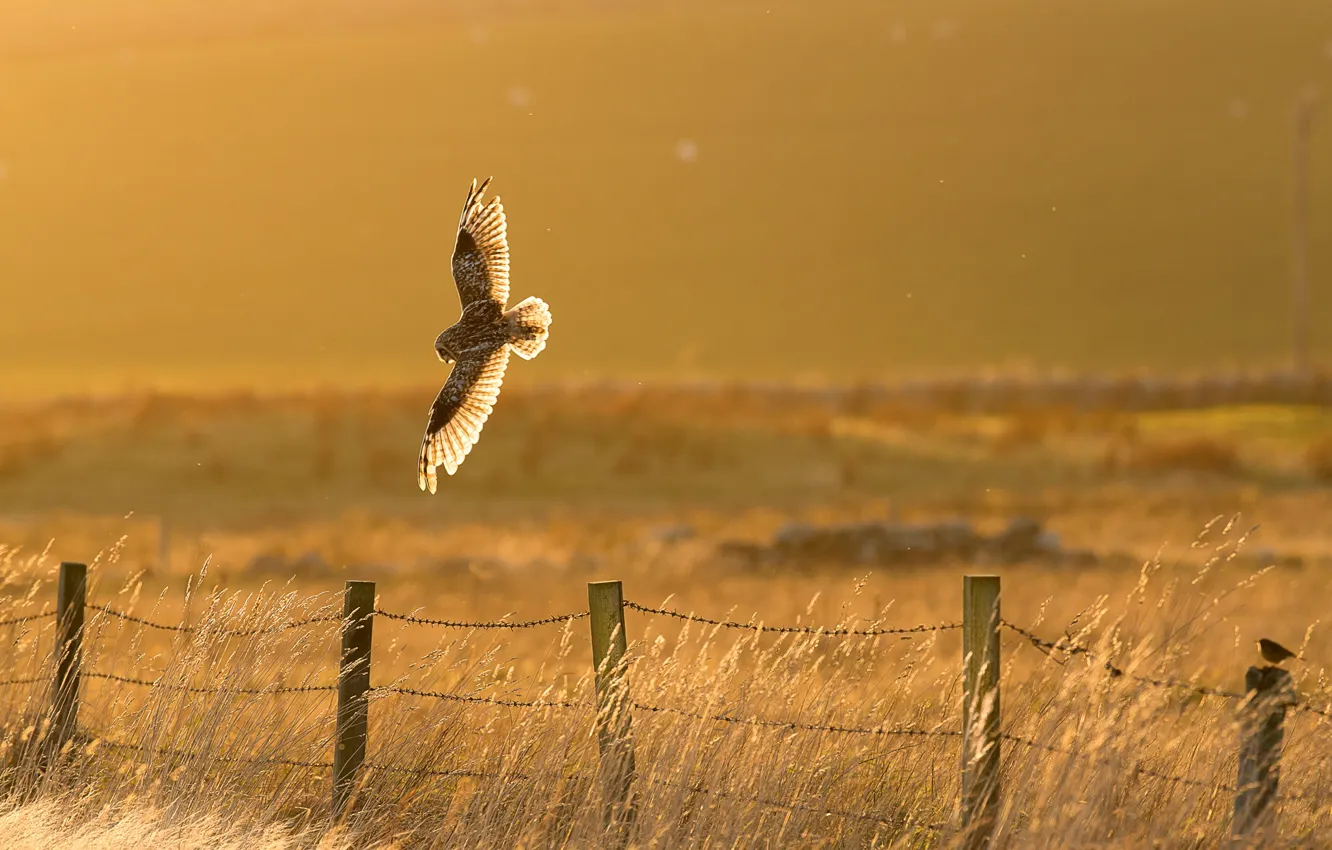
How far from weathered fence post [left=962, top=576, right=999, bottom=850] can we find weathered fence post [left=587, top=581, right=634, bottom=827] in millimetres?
1486

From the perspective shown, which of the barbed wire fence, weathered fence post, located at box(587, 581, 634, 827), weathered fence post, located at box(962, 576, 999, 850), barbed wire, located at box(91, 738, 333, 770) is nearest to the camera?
the barbed wire fence

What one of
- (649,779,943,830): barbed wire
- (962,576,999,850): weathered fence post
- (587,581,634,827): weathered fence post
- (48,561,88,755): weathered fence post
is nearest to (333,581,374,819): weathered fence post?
(587,581,634,827): weathered fence post

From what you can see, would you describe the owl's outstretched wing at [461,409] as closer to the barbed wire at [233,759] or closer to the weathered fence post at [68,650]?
the barbed wire at [233,759]

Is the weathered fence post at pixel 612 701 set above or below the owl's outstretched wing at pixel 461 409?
below

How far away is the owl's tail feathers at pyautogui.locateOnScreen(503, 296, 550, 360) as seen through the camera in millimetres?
7922

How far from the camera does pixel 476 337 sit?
8.02 meters

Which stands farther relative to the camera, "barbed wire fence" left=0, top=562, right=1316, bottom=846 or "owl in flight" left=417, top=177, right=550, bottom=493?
"owl in flight" left=417, top=177, right=550, bottom=493

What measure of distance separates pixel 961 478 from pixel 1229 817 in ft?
131

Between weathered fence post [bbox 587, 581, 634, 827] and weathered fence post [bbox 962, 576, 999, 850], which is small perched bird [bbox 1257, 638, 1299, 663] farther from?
weathered fence post [bbox 587, 581, 634, 827]

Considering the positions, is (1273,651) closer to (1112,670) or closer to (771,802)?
(1112,670)

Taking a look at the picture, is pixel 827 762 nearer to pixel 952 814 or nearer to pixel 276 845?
pixel 952 814

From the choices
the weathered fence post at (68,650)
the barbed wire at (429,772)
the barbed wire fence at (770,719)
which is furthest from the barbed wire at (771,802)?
→ the weathered fence post at (68,650)

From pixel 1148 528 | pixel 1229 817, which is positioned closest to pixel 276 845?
pixel 1229 817

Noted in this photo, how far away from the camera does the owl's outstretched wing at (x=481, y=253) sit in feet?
27.2
